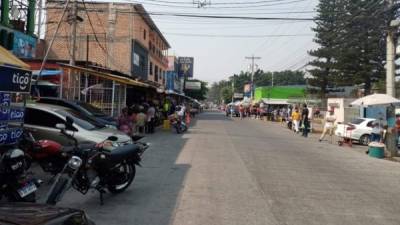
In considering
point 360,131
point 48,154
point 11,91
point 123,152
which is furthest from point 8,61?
point 360,131

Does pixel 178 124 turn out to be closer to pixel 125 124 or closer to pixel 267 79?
pixel 125 124

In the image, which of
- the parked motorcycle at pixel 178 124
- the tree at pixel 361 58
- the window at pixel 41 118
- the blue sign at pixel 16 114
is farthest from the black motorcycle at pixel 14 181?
the tree at pixel 361 58

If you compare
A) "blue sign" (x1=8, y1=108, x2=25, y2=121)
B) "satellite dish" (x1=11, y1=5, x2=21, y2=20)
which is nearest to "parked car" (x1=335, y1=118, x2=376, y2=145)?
"satellite dish" (x1=11, y1=5, x2=21, y2=20)

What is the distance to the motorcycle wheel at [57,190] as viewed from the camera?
22.0 ft

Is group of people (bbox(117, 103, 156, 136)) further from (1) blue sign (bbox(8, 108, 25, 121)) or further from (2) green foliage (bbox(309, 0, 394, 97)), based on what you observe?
(2) green foliage (bbox(309, 0, 394, 97))

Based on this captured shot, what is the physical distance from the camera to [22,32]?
18516 millimetres

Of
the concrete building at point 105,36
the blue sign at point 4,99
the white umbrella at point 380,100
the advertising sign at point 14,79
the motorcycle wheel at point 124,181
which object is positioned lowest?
the motorcycle wheel at point 124,181

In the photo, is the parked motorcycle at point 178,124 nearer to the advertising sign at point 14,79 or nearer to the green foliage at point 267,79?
the advertising sign at point 14,79

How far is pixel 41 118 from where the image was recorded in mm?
12594

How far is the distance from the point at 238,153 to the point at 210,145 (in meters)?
2.79

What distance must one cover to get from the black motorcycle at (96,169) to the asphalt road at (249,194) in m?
0.32

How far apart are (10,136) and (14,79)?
1.11 meters

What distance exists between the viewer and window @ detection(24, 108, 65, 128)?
1250cm

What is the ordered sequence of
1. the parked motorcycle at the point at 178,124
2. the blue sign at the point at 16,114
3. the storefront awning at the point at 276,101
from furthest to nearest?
the storefront awning at the point at 276,101
the parked motorcycle at the point at 178,124
the blue sign at the point at 16,114
